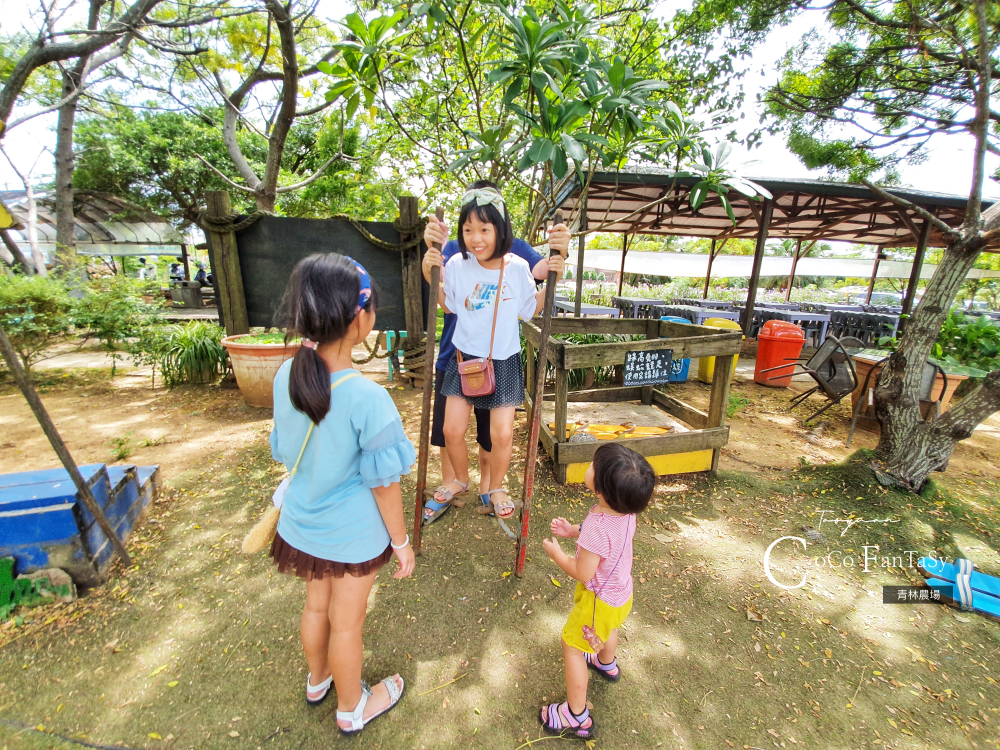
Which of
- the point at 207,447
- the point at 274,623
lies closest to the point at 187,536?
the point at 274,623

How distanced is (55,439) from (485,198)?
7.43 ft

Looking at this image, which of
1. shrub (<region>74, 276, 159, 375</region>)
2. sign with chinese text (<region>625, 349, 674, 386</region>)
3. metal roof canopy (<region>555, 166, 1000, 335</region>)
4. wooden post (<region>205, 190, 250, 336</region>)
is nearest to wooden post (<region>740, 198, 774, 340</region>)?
metal roof canopy (<region>555, 166, 1000, 335</region>)

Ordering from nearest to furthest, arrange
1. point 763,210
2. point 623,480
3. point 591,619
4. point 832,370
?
point 623,480
point 591,619
point 832,370
point 763,210

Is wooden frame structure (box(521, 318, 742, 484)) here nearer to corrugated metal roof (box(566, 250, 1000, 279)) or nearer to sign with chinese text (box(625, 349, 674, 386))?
sign with chinese text (box(625, 349, 674, 386))

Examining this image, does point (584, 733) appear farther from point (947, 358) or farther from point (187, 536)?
point (947, 358)

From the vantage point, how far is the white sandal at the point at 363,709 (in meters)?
1.51

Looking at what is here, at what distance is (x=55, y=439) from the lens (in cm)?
198

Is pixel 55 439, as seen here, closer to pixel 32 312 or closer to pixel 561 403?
pixel 561 403

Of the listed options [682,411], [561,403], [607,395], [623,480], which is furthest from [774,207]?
[623,480]

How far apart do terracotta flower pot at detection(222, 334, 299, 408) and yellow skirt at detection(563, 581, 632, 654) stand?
3829 mm

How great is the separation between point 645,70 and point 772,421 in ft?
13.2

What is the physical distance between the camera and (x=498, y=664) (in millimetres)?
1850

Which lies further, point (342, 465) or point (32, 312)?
point (32, 312)

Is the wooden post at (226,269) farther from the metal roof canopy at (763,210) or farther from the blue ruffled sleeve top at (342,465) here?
the blue ruffled sleeve top at (342,465)
